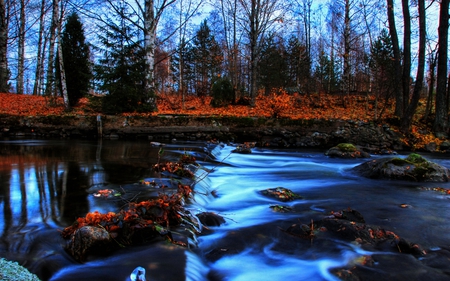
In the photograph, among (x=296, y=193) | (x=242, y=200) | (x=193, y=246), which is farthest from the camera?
(x=296, y=193)

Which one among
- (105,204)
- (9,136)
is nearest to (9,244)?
(105,204)

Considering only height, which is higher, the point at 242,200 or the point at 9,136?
the point at 9,136

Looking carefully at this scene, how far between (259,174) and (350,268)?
17.8ft

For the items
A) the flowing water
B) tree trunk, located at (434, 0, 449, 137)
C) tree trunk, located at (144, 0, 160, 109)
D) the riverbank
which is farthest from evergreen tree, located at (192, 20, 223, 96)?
the flowing water

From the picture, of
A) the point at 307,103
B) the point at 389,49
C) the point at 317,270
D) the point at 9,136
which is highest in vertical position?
the point at 389,49

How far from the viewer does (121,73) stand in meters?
14.8

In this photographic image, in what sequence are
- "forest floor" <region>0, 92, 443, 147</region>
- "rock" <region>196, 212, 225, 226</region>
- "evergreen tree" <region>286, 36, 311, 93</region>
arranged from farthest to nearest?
"evergreen tree" <region>286, 36, 311, 93</region> < "forest floor" <region>0, 92, 443, 147</region> < "rock" <region>196, 212, 225, 226</region>

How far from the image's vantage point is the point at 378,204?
5547mm

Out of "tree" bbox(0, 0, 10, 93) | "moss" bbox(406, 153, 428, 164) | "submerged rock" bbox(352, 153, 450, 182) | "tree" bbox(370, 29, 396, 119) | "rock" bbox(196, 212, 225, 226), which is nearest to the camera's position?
"rock" bbox(196, 212, 225, 226)

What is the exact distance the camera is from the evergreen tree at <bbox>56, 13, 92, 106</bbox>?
711 inches

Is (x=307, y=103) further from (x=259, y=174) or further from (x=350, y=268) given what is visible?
(x=350, y=268)

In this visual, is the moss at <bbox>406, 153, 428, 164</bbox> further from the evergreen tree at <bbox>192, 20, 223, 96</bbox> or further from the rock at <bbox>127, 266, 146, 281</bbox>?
Result: the evergreen tree at <bbox>192, 20, 223, 96</bbox>

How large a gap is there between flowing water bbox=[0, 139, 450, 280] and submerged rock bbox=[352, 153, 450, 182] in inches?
13.7

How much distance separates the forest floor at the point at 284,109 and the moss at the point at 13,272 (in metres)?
12.5
